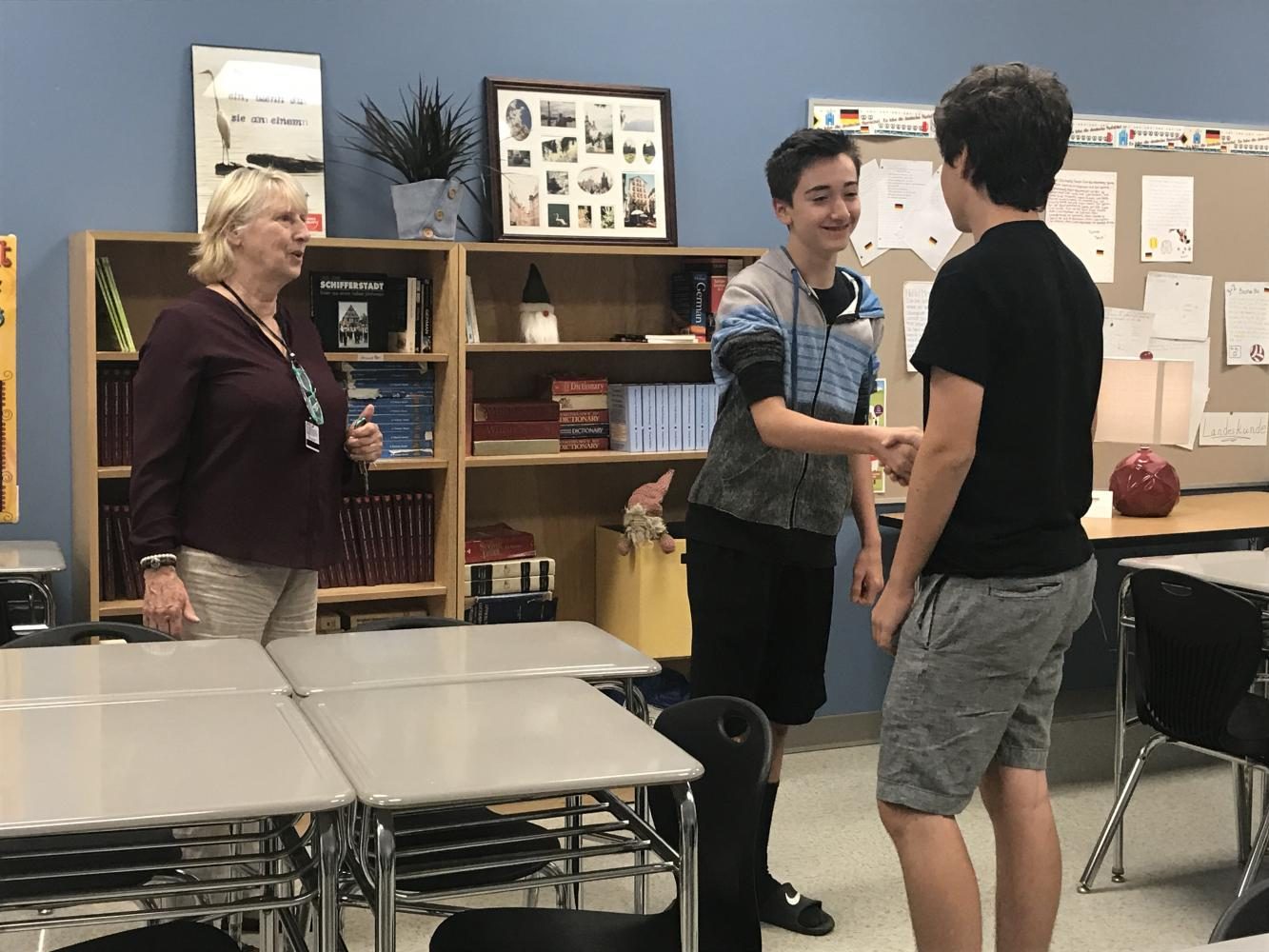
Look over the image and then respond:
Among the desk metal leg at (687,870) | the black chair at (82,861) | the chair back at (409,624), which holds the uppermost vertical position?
the chair back at (409,624)

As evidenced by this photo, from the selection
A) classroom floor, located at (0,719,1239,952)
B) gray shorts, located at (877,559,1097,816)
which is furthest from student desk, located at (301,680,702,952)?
classroom floor, located at (0,719,1239,952)

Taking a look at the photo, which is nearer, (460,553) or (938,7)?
(460,553)

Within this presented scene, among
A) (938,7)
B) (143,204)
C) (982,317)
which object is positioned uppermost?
(938,7)

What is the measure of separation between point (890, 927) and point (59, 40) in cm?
318

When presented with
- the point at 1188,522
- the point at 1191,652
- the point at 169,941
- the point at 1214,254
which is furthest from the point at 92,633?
the point at 1214,254

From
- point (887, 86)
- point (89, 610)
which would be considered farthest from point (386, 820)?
point (887, 86)

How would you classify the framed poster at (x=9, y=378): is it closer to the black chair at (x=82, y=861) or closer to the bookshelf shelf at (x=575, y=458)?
the black chair at (x=82, y=861)

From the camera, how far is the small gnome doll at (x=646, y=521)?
4207 millimetres

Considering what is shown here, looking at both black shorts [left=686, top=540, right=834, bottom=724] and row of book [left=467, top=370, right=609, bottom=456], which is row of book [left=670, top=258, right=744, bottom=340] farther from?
black shorts [left=686, top=540, right=834, bottom=724]

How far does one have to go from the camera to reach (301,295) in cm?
403

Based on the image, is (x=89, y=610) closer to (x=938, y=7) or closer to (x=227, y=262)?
(x=227, y=262)

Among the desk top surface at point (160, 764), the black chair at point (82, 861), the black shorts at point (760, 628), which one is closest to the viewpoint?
the desk top surface at point (160, 764)

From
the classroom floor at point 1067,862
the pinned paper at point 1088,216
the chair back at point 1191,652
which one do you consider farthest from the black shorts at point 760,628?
the pinned paper at point 1088,216

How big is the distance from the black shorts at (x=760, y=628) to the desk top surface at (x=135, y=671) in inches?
38.5
